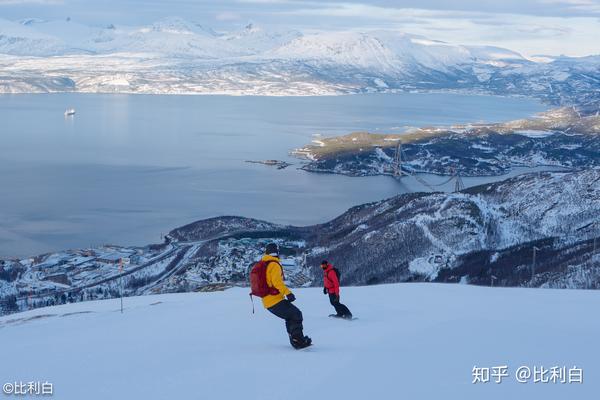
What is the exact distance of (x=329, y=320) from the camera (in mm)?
8000

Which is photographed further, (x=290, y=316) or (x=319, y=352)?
(x=290, y=316)

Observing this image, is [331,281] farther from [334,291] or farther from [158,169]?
[158,169]

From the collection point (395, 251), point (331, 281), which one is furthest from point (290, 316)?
point (395, 251)

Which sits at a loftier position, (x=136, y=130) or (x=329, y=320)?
(x=329, y=320)

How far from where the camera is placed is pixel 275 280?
246 inches

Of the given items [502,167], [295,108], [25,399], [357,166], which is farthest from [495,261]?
[295,108]

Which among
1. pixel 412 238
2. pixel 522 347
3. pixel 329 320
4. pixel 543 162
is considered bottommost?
pixel 543 162

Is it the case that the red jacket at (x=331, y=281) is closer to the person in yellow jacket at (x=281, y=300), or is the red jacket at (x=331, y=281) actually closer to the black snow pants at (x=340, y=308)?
the black snow pants at (x=340, y=308)

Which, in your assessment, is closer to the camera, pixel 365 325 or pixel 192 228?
pixel 365 325

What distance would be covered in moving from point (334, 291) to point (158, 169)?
210ft

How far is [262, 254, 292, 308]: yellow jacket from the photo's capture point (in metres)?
6.22

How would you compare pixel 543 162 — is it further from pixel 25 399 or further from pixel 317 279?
pixel 25 399

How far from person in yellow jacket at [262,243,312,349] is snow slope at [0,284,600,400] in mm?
119

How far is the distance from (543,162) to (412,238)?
2397 inches
